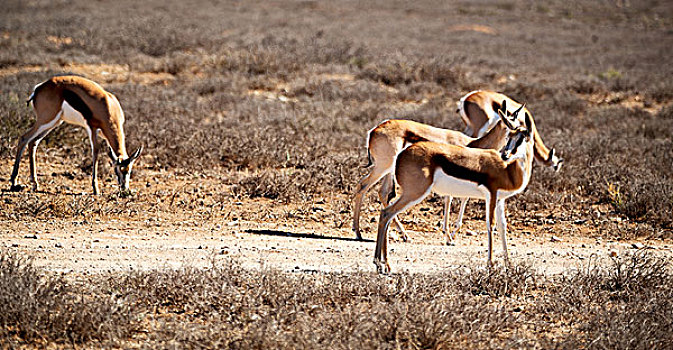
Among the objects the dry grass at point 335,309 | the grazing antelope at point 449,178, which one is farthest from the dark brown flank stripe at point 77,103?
the grazing antelope at point 449,178

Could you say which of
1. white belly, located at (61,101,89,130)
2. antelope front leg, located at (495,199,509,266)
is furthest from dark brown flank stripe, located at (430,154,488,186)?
white belly, located at (61,101,89,130)

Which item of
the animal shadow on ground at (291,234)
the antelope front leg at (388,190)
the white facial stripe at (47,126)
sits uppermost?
the white facial stripe at (47,126)

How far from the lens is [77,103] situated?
931 cm

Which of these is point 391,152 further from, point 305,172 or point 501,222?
point 305,172

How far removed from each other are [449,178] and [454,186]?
0.11 metres

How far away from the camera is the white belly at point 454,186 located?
248 inches

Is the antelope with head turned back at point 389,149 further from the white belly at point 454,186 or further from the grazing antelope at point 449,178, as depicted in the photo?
the white belly at point 454,186

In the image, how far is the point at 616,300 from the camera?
5.91 meters

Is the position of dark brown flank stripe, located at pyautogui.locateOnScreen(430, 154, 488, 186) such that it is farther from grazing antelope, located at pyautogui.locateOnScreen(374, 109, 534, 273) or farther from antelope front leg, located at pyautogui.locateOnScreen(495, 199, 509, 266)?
antelope front leg, located at pyautogui.locateOnScreen(495, 199, 509, 266)

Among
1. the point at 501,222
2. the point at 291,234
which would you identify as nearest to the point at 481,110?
the point at 501,222

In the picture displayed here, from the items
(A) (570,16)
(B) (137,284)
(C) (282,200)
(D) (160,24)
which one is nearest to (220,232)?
(C) (282,200)

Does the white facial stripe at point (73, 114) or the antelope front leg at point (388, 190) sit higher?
the white facial stripe at point (73, 114)

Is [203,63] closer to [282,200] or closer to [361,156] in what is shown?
[361,156]

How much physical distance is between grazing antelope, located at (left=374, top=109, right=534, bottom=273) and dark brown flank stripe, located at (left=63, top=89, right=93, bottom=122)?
529 centimetres
